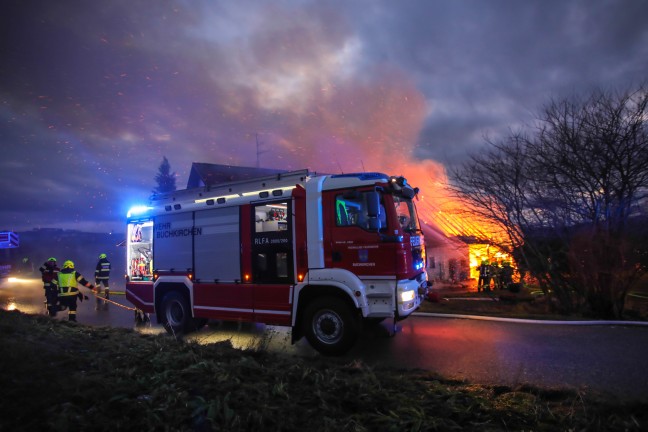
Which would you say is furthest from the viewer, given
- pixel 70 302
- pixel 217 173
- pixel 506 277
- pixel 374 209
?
pixel 217 173

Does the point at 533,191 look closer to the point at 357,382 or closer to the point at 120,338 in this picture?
the point at 357,382

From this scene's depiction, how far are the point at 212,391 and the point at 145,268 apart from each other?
6666mm

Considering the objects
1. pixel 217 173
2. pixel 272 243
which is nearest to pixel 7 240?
pixel 217 173

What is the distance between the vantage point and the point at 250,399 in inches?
132

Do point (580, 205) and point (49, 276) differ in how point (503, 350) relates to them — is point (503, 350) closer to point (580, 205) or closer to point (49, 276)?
point (580, 205)

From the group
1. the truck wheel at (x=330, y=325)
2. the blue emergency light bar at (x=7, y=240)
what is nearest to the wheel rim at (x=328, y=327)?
the truck wheel at (x=330, y=325)

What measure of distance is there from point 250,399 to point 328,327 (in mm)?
3135

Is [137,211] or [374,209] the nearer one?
[374,209]

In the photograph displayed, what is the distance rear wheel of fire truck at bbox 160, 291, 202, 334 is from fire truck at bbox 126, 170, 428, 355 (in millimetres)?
21

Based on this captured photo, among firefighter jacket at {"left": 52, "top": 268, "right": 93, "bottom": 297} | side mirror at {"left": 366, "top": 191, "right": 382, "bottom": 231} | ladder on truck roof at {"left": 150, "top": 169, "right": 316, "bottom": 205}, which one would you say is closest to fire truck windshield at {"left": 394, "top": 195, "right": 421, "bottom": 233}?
side mirror at {"left": 366, "top": 191, "right": 382, "bottom": 231}

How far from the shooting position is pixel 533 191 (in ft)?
36.3

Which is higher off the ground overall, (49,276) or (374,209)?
(374,209)

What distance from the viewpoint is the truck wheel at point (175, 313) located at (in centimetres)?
837

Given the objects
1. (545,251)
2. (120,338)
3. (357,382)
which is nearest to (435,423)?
(357,382)
